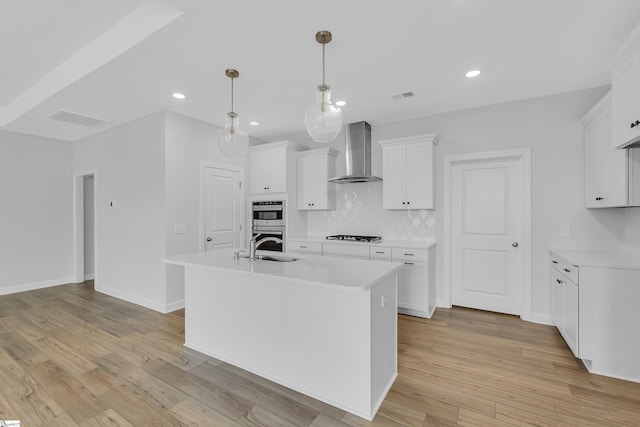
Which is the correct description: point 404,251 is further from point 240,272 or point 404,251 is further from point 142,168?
point 142,168

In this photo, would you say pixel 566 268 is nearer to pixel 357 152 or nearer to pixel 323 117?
pixel 323 117

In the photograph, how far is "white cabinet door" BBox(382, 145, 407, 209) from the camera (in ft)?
12.9

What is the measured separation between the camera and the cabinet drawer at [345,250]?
3.85 m

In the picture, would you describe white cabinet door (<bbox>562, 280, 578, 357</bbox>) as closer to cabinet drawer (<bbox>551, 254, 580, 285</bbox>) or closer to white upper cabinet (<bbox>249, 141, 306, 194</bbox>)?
cabinet drawer (<bbox>551, 254, 580, 285</bbox>)

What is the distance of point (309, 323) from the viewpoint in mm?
2047

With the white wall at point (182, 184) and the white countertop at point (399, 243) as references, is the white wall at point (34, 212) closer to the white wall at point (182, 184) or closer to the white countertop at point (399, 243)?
the white wall at point (182, 184)

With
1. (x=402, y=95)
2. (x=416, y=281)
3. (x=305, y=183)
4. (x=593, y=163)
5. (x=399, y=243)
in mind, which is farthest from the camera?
(x=305, y=183)

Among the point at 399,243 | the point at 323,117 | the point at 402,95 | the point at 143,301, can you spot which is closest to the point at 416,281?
the point at 399,243

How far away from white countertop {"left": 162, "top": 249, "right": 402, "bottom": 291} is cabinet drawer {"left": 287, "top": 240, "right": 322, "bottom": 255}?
4.77 feet

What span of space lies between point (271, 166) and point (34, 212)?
4120mm

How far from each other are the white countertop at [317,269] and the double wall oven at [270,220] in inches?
73.5

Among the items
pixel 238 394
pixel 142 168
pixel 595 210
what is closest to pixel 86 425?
pixel 238 394

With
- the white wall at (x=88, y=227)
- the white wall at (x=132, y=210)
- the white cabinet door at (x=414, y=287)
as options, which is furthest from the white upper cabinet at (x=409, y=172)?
the white wall at (x=88, y=227)

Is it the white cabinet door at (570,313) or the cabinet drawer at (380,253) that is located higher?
the cabinet drawer at (380,253)
